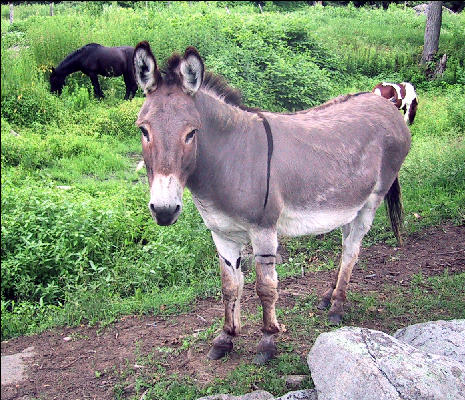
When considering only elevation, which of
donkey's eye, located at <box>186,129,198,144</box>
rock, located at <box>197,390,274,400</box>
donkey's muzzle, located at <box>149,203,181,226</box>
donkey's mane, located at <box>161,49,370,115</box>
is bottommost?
rock, located at <box>197,390,274,400</box>

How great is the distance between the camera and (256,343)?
430cm

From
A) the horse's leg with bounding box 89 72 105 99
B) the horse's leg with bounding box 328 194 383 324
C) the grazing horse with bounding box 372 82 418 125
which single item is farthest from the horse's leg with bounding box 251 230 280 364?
the horse's leg with bounding box 89 72 105 99

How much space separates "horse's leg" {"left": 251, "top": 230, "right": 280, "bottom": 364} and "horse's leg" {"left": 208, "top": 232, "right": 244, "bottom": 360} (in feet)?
0.73

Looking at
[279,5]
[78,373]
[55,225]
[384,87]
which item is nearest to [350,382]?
[78,373]

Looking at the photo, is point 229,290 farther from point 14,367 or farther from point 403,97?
point 403,97

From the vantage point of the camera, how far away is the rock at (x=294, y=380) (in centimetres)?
374

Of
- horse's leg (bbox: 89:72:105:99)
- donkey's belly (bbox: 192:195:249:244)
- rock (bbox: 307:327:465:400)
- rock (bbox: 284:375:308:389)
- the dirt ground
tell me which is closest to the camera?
rock (bbox: 307:327:465:400)

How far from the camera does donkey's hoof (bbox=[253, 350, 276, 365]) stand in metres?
3.99

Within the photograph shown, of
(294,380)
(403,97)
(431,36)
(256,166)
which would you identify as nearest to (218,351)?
(294,380)

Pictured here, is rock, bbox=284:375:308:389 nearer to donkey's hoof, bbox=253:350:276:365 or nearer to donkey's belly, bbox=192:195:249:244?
donkey's hoof, bbox=253:350:276:365

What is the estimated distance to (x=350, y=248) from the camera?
4.77 metres

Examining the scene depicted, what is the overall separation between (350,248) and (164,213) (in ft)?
7.88

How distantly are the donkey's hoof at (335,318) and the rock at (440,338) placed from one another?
0.79 meters

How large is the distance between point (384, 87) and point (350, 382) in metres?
8.19
